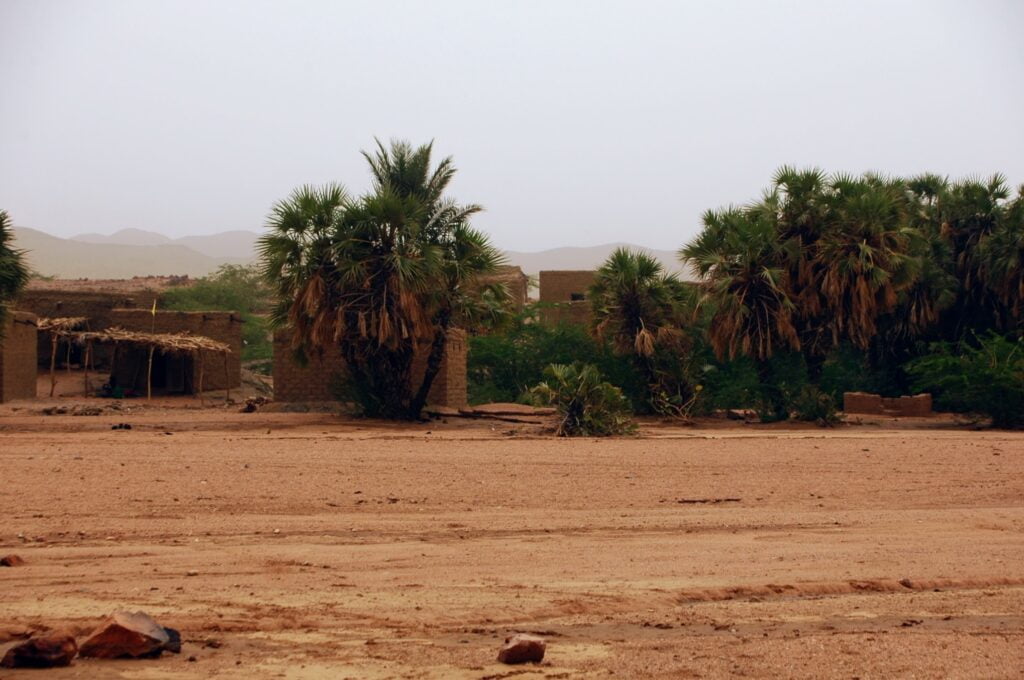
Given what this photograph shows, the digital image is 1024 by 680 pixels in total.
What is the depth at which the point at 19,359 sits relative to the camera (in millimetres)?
24969

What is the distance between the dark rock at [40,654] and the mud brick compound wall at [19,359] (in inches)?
743

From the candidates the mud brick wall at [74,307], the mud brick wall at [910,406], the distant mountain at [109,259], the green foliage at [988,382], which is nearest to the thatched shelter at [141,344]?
the mud brick wall at [74,307]

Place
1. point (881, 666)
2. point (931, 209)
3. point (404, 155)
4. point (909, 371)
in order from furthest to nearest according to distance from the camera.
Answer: point (931, 209) → point (909, 371) → point (404, 155) → point (881, 666)

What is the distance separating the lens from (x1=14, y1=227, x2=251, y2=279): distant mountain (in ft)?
465

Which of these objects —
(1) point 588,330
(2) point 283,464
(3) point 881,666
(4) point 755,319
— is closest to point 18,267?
(2) point 283,464

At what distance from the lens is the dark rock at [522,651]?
6.47 meters

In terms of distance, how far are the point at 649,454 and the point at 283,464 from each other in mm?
5104

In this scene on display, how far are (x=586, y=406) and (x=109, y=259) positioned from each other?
497 feet

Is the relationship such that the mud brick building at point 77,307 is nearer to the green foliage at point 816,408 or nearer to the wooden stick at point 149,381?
the wooden stick at point 149,381

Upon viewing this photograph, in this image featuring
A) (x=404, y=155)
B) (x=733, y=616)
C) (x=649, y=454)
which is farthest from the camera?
(x=404, y=155)

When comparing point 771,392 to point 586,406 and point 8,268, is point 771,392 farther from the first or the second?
point 8,268

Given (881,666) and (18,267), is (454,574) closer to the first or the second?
(881,666)

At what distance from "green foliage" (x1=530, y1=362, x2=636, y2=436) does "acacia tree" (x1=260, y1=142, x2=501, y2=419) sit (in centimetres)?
312

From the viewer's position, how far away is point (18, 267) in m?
20.0
